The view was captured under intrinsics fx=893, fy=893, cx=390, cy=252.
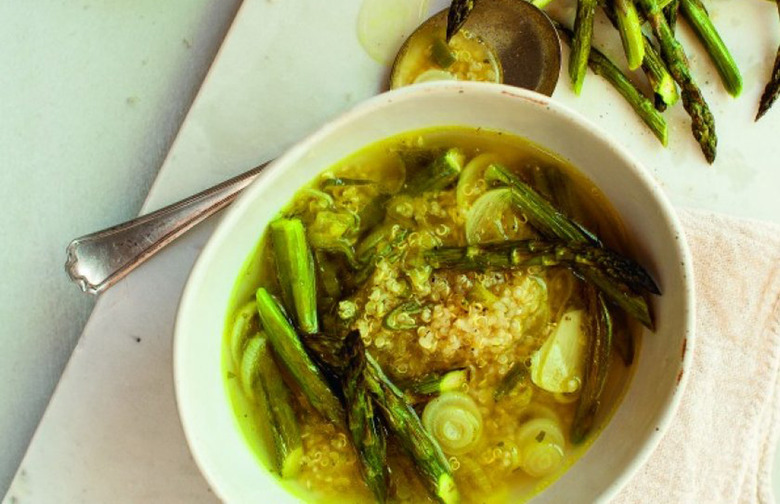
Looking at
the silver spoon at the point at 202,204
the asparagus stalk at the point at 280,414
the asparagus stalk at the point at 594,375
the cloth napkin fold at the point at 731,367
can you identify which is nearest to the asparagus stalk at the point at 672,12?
the silver spoon at the point at 202,204

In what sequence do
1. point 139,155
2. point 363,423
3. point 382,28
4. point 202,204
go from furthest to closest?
point 139,155 → point 382,28 → point 202,204 → point 363,423

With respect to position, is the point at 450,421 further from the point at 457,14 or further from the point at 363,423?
the point at 457,14

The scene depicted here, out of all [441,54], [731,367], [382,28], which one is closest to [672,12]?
[441,54]

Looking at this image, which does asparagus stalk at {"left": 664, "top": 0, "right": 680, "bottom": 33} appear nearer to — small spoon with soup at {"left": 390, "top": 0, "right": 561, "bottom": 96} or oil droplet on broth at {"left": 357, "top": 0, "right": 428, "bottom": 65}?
small spoon with soup at {"left": 390, "top": 0, "right": 561, "bottom": 96}

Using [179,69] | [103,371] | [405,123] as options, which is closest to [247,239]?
[405,123]

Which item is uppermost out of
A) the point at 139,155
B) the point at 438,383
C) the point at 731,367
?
the point at 139,155

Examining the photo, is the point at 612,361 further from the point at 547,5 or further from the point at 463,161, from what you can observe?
the point at 547,5
